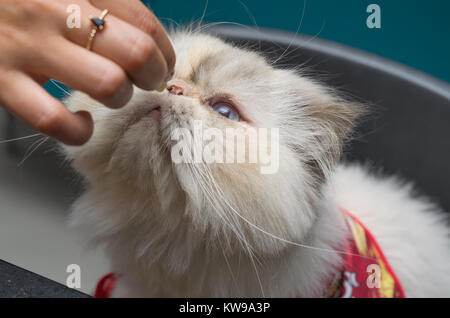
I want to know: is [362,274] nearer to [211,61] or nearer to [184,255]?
[184,255]

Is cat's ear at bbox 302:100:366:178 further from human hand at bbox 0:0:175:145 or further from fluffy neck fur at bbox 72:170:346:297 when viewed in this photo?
human hand at bbox 0:0:175:145

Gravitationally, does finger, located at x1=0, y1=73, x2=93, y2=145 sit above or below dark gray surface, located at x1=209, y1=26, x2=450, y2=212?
below

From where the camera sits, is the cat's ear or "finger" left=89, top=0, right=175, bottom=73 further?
the cat's ear

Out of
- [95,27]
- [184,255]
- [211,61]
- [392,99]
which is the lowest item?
[184,255]

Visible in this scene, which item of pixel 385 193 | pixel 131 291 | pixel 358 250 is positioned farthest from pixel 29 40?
pixel 385 193

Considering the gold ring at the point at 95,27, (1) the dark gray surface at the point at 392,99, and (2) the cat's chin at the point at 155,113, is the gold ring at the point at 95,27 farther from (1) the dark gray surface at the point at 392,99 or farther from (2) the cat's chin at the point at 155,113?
(1) the dark gray surface at the point at 392,99

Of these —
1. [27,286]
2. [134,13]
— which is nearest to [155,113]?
[134,13]

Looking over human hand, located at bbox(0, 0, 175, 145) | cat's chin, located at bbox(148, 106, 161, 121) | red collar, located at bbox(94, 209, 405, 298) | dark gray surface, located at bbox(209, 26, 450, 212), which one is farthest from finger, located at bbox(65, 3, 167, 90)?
dark gray surface, located at bbox(209, 26, 450, 212)
